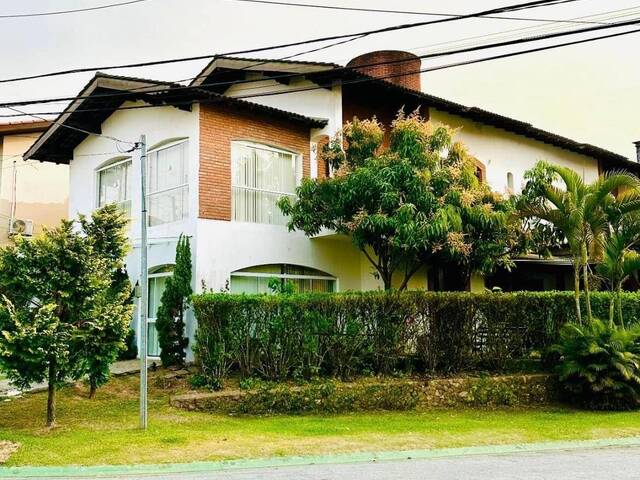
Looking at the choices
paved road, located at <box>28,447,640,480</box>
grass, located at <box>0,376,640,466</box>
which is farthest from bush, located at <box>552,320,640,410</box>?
paved road, located at <box>28,447,640,480</box>

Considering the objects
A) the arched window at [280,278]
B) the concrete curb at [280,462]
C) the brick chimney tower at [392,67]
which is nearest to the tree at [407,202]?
the arched window at [280,278]

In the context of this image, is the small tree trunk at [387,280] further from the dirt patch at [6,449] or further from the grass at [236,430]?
the dirt patch at [6,449]

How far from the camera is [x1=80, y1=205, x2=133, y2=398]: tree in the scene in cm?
1008

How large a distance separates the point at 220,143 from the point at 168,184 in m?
1.78

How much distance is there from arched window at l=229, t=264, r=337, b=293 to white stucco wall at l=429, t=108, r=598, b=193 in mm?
5713

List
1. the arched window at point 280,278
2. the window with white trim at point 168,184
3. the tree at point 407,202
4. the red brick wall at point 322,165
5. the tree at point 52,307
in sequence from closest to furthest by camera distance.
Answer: the tree at point 52,307 < the tree at point 407,202 < the window with white trim at point 168,184 < the arched window at point 280,278 < the red brick wall at point 322,165

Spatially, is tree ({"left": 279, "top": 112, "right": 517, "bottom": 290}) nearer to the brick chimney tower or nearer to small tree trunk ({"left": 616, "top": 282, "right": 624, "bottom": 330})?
small tree trunk ({"left": 616, "top": 282, "right": 624, "bottom": 330})

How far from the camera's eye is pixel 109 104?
17.0 m

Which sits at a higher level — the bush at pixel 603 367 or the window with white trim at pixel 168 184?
the window with white trim at pixel 168 184

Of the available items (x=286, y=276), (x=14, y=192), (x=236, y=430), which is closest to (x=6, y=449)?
(x=236, y=430)

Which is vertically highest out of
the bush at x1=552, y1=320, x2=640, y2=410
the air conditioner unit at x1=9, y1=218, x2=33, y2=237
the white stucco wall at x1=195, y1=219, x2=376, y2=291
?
the air conditioner unit at x1=9, y1=218, x2=33, y2=237

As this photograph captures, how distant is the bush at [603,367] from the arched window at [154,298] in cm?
919

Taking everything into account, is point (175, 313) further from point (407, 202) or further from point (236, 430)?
point (407, 202)

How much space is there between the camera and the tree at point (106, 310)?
33.1 ft
